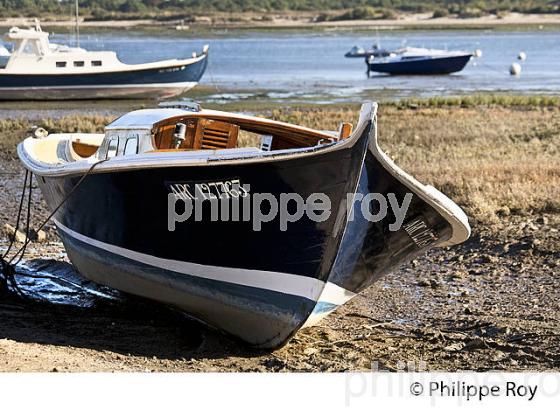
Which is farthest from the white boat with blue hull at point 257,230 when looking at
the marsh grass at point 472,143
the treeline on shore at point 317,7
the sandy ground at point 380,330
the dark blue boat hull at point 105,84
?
the treeline on shore at point 317,7

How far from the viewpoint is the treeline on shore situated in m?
105

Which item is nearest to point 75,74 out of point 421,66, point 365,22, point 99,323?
point 421,66

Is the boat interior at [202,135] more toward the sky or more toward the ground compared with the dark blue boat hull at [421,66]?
more toward the sky

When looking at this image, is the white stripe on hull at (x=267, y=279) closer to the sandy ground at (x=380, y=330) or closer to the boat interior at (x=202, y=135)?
the sandy ground at (x=380, y=330)

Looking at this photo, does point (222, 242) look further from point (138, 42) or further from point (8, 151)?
point (138, 42)

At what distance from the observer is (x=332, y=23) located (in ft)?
343

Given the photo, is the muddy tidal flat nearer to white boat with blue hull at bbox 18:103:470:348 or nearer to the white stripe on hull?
white boat with blue hull at bbox 18:103:470:348

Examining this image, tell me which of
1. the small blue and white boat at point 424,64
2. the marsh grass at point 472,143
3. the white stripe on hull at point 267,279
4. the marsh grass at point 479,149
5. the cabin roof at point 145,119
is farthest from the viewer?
the small blue and white boat at point 424,64

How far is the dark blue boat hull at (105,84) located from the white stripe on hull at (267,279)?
95.8ft

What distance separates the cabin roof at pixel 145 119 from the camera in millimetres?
10523

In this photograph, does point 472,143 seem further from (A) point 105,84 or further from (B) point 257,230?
(A) point 105,84

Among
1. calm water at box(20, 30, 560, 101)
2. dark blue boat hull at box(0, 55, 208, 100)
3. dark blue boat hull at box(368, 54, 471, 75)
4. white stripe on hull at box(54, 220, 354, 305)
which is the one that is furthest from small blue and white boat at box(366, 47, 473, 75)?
white stripe on hull at box(54, 220, 354, 305)

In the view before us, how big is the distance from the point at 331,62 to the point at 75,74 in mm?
22668

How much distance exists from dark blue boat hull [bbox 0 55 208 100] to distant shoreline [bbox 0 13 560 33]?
164 feet
